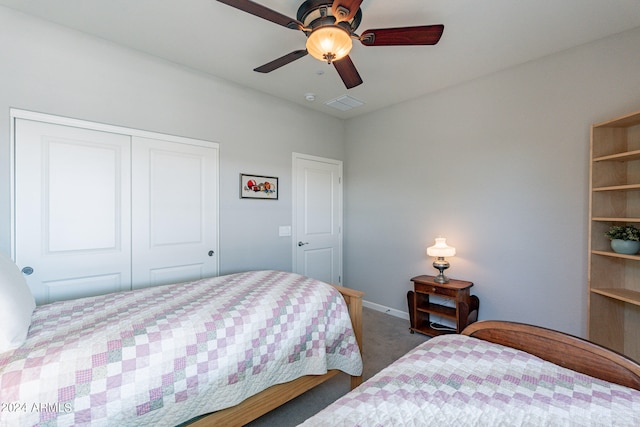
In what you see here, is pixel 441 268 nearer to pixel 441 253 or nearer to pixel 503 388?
pixel 441 253

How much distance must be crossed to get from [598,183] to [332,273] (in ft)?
9.90

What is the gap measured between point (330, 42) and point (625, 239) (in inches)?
97.1

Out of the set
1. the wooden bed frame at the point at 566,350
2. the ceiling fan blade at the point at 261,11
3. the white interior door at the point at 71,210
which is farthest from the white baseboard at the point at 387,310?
the ceiling fan blade at the point at 261,11

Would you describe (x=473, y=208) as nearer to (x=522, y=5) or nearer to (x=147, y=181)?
(x=522, y=5)

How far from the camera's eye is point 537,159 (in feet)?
8.48

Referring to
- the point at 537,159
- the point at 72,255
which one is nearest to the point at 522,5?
the point at 537,159

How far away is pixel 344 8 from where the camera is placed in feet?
4.99

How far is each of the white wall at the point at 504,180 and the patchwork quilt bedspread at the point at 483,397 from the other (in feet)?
6.09

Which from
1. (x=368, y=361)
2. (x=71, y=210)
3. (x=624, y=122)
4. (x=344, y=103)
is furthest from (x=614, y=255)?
(x=71, y=210)

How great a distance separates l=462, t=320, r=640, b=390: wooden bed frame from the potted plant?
1381 millimetres

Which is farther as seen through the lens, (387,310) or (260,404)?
(387,310)

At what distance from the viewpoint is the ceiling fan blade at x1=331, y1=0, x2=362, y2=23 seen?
4.82 ft

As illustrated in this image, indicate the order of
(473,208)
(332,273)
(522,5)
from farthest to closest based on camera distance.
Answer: (332,273)
(473,208)
(522,5)

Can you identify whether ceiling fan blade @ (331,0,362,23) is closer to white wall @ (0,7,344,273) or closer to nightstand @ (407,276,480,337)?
white wall @ (0,7,344,273)
